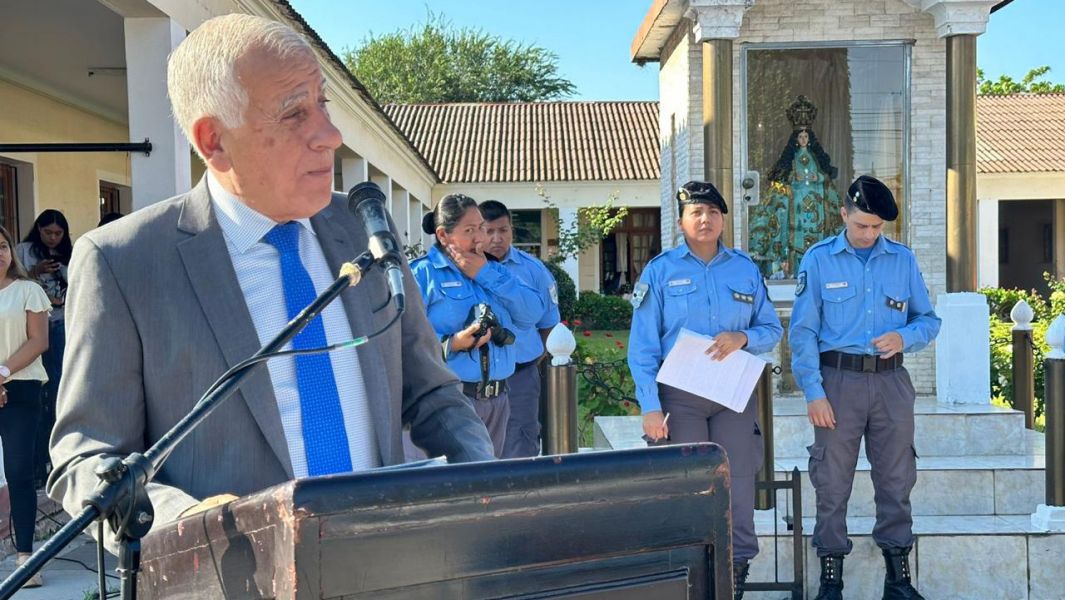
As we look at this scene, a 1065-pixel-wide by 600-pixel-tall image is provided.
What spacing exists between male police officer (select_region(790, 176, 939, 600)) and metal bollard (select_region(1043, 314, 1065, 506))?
0.94m

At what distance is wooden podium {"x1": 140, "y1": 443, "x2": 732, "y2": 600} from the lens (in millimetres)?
1219

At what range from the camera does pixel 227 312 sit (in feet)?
6.13

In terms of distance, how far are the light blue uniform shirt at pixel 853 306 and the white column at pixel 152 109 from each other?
4109mm

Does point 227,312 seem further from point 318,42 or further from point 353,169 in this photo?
point 353,169

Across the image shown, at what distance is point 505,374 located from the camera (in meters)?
6.23

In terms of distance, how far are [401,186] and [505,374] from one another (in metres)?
15.6

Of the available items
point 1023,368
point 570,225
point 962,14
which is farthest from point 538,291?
point 570,225

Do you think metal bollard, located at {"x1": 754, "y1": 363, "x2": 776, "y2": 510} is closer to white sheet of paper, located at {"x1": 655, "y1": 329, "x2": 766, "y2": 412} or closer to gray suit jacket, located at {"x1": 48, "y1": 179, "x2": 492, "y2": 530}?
white sheet of paper, located at {"x1": 655, "y1": 329, "x2": 766, "y2": 412}

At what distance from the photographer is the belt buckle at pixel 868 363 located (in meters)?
5.62

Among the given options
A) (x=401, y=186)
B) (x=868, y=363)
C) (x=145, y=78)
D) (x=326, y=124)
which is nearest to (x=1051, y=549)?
(x=868, y=363)

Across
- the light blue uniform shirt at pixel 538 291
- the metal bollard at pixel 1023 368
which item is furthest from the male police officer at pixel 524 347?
the metal bollard at pixel 1023 368

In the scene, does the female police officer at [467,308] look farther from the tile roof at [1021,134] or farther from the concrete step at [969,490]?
the tile roof at [1021,134]

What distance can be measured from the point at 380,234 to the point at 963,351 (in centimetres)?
730

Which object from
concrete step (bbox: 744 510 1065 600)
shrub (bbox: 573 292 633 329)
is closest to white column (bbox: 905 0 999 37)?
concrete step (bbox: 744 510 1065 600)
